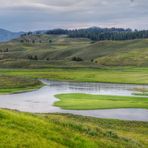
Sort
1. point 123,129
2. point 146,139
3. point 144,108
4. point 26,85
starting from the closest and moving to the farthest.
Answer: point 146,139, point 123,129, point 144,108, point 26,85

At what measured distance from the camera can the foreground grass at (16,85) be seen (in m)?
116

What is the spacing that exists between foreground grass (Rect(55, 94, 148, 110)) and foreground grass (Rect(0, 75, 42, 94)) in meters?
21.4

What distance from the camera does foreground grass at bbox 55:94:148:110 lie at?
260 ft

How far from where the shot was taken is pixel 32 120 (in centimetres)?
2978

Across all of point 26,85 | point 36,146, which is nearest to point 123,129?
point 36,146

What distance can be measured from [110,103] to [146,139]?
41.1 metres

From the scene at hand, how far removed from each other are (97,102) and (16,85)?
43421 millimetres

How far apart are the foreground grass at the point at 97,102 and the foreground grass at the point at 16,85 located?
21.4 metres

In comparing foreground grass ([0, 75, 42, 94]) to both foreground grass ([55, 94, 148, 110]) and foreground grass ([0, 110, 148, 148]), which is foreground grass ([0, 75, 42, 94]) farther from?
foreground grass ([0, 110, 148, 148])

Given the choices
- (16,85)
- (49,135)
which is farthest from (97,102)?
(49,135)

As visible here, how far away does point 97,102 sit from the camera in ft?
279

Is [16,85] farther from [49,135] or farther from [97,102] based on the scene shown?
[49,135]

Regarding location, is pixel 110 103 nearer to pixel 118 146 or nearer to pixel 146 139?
pixel 146 139

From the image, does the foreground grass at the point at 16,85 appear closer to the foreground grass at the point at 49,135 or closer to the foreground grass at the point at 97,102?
the foreground grass at the point at 97,102
